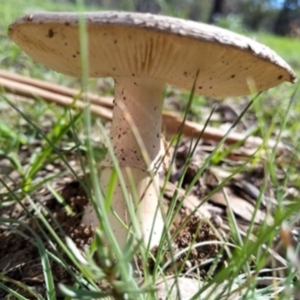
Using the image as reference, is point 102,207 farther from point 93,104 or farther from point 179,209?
point 93,104

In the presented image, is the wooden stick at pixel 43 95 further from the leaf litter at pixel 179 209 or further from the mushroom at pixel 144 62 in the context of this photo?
the mushroom at pixel 144 62

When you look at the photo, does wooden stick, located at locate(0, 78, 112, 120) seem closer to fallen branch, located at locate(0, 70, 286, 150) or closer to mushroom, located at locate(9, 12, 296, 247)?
fallen branch, located at locate(0, 70, 286, 150)

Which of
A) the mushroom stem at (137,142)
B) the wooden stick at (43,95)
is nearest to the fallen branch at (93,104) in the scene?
the wooden stick at (43,95)

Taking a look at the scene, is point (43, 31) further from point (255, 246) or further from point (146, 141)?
point (255, 246)

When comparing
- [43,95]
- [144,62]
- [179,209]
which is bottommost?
[43,95]

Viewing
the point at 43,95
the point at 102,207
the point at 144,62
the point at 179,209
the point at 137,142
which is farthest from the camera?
the point at 43,95

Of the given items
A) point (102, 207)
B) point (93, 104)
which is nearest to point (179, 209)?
point (102, 207)
